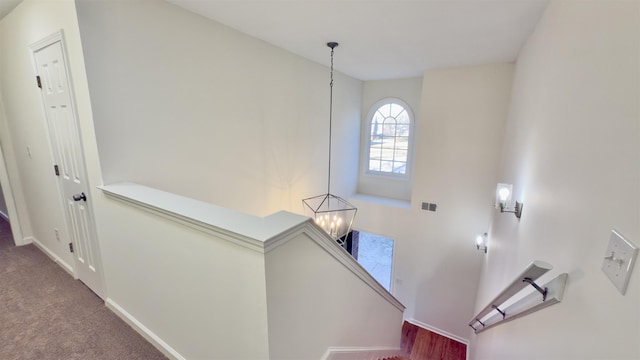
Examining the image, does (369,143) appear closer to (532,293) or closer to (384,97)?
(384,97)

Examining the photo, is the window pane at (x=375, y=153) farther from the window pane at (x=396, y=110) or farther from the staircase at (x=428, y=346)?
the staircase at (x=428, y=346)

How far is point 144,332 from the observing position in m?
1.87

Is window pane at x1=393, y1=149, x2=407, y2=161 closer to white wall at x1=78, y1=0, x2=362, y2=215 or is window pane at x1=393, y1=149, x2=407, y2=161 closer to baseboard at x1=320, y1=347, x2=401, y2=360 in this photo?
white wall at x1=78, y1=0, x2=362, y2=215

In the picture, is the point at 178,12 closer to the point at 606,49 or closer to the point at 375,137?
the point at 606,49

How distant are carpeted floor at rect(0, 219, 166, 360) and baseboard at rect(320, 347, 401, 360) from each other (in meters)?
1.14

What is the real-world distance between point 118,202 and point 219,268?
1.04 metres

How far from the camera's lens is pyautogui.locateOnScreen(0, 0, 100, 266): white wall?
1.79m

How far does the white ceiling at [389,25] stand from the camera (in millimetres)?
2146

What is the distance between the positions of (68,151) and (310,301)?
225 centimetres

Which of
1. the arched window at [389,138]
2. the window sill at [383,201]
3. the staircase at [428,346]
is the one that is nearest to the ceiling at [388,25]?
the arched window at [389,138]

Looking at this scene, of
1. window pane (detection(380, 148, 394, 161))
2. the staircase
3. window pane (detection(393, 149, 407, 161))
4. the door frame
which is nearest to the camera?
the door frame

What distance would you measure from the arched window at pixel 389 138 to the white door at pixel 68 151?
4795 millimetres

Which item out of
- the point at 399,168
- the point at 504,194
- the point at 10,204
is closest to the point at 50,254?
the point at 10,204

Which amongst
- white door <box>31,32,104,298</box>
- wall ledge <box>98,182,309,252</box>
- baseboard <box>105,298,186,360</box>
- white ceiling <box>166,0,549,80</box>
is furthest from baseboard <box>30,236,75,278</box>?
white ceiling <box>166,0,549,80</box>
